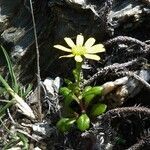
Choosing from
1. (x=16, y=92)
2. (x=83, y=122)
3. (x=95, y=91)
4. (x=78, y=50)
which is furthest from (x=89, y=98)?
(x=16, y=92)

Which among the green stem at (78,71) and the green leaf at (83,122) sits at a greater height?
the green stem at (78,71)

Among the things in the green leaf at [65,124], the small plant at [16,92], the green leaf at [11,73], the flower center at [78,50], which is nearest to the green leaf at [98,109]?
the green leaf at [65,124]

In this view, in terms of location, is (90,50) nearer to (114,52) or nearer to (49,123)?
(114,52)

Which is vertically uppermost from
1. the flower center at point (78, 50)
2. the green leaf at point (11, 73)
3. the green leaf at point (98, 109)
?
the flower center at point (78, 50)

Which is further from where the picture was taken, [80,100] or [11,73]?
[11,73]

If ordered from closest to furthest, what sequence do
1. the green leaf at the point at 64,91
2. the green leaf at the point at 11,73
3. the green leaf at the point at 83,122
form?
the green leaf at the point at 83,122 → the green leaf at the point at 64,91 → the green leaf at the point at 11,73

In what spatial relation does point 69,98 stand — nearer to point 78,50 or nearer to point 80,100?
point 80,100

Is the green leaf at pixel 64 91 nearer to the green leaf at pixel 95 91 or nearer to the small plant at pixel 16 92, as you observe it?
the green leaf at pixel 95 91
